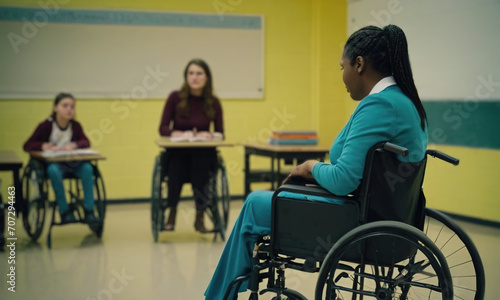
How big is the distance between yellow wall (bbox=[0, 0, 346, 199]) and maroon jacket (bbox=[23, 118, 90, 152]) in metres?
1.23

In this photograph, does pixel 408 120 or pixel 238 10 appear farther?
pixel 238 10

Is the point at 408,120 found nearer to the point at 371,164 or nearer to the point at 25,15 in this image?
the point at 371,164

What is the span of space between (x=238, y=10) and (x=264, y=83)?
29.4 inches

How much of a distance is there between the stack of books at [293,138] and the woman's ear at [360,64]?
8.16 ft

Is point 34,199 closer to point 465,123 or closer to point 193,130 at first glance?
point 193,130

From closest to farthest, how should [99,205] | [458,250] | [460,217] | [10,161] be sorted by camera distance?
[458,250], [10,161], [99,205], [460,217]

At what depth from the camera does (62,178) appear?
4.16 meters

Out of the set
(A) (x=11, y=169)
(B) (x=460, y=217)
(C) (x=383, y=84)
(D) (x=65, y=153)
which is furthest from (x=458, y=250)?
(A) (x=11, y=169)

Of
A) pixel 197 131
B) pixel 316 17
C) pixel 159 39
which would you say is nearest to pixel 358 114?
pixel 197 131

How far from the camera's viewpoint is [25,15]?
5.36m

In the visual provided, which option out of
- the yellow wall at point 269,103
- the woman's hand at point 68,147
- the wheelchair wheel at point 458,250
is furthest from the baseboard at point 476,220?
the woman's hand at point 68,147

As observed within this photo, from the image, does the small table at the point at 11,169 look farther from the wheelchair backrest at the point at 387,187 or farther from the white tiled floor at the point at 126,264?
the wheelchair backrest at the point at 387,187

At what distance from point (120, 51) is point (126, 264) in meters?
2.57

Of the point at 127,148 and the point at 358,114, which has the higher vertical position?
the point at 358,114
